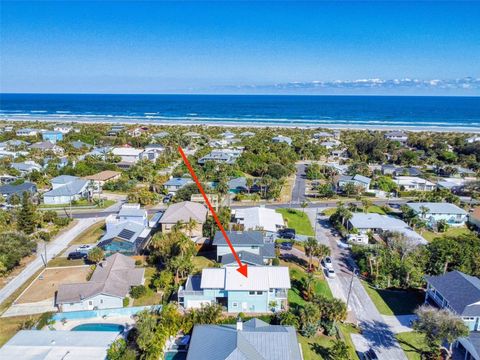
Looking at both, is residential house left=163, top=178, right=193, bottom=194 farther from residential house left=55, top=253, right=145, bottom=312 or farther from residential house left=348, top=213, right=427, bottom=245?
residential house left=55, top=253, right=145, bottom=312

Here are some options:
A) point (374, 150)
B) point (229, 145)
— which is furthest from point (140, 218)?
point (374, 150)

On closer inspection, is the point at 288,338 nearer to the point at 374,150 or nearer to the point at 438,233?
the point at 438,233

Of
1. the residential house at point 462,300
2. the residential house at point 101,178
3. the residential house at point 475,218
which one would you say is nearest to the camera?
the residential house at point 462,300

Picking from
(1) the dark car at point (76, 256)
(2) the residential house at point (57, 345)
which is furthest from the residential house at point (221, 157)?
(2) the residential house at point (57, 345)

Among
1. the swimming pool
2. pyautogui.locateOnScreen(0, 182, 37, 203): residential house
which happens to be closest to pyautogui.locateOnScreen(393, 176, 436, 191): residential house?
the swimming pool

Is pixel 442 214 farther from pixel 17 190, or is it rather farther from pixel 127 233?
pixel 17 190

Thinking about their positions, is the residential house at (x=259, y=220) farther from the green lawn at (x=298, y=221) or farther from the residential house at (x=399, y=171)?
the residential house at (x=399, y=171)

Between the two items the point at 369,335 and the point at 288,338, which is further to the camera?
the point at 369,335
